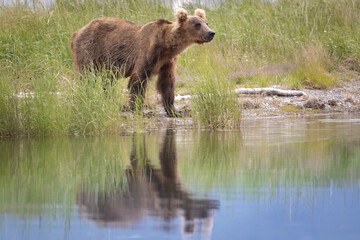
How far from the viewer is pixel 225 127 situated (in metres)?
8.94

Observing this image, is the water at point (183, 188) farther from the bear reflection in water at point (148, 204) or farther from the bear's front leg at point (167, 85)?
the bear's front leg at point (167, 85)

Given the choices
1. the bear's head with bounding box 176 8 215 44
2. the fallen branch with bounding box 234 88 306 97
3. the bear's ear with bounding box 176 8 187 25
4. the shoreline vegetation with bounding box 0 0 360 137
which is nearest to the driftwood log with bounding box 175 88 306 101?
the fallen branch with bounding box 234 88 306 97

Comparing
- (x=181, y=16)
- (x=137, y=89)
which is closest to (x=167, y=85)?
(x=137, y=89)

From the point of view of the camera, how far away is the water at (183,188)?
3189 mm

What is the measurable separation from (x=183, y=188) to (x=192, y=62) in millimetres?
9608

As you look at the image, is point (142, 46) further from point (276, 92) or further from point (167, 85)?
point (276, 92)

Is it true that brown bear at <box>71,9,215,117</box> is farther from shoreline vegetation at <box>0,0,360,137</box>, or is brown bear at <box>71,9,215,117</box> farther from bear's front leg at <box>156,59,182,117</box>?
shoreline vegetation at <box>0,0,360,137</box>

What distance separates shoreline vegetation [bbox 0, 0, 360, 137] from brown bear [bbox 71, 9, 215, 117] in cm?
35

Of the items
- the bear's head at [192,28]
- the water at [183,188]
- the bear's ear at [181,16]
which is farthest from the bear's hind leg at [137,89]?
the water at [183,188]

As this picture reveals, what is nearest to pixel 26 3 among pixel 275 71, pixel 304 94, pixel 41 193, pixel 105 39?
pixel 105 39

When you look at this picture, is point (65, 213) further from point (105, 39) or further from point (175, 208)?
point (105, 39)

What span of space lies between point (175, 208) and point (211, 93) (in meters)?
5.40

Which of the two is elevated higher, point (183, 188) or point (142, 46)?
point (142, 46)

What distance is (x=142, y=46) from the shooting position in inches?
405
